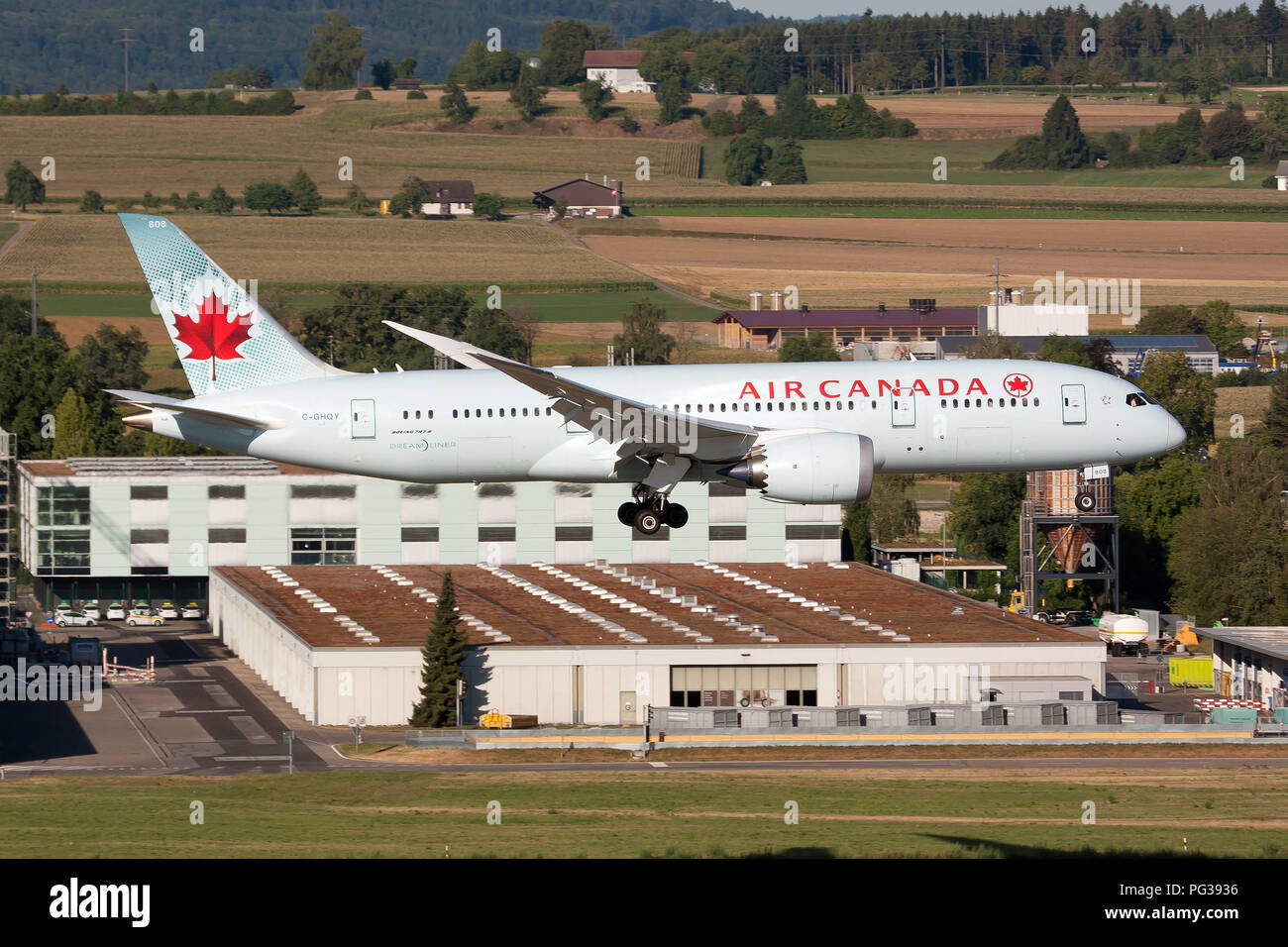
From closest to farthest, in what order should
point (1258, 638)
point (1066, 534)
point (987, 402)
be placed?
point (987, 402), point (1258, 638), point (1066, 534)

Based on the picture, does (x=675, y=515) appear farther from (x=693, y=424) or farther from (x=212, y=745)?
(x=212, y=745)

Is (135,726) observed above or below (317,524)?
below

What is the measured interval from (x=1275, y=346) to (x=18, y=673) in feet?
481

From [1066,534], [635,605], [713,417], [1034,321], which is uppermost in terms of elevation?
[1034,321]

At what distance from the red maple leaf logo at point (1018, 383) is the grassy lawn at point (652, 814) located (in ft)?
48.7

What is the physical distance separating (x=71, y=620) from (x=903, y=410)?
291 feet

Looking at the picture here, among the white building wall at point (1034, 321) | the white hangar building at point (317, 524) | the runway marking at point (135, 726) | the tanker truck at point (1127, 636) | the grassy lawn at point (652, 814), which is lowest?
the tanker truck at point (1127, 636)

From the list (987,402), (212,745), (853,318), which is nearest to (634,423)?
(987,402)

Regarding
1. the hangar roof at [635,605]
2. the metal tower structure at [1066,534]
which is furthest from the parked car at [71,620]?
the metal tower structure at [1066,534]

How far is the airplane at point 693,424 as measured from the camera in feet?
171

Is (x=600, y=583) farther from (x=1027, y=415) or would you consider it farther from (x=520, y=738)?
(x=1027, y=415)

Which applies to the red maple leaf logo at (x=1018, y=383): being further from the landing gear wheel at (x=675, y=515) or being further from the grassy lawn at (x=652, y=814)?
the grassy lawn at (x=652, y=814)

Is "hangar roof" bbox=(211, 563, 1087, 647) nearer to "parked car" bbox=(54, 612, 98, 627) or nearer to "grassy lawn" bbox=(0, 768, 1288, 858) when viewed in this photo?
"parked car" bbox=(54, 612, 98, 627)

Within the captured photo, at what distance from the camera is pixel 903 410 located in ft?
173
